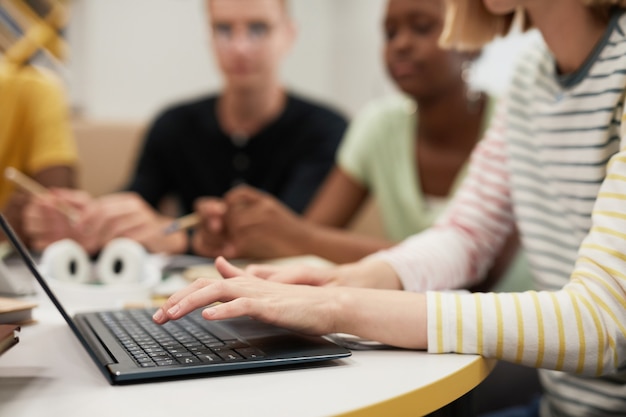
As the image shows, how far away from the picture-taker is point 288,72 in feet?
10.6

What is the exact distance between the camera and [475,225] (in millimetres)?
1033

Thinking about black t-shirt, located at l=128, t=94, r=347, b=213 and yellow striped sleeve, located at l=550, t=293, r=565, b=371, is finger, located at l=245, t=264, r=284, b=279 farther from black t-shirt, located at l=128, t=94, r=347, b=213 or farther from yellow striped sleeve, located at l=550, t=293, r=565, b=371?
black t-shirt, located at l=128, t=94, r=347, b=213

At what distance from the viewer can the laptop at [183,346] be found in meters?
0.58

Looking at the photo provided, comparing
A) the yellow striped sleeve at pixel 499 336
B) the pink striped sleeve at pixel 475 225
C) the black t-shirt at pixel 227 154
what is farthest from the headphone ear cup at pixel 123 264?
the black t-shirt at pixel 227 154

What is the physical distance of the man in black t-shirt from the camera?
6.11 ft

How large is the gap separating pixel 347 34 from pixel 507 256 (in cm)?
204

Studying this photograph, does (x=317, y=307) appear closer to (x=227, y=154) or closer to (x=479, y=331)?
(x=479, y=331)

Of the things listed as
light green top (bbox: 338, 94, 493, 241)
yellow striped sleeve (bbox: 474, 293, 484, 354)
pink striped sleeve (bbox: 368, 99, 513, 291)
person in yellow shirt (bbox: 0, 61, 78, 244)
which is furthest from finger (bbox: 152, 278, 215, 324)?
person in yellow shirt (bbox: 0, 61, 78, 244)

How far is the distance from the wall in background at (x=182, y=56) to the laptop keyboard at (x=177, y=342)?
204cm

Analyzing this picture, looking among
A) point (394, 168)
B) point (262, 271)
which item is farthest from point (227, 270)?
point (394, 168)

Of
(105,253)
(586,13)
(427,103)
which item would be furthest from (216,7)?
(586,13)

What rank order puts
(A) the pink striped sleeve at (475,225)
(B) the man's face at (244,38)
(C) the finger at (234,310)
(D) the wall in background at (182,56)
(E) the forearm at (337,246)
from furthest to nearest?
1. (D) the wall in background at (182,56)
2. (B) the man's face at (244,38)
3. (E) the forearm at (337,246)
4. (A) the pink striped sleeve at (475,225)
5. (C) the finger at (234,310)

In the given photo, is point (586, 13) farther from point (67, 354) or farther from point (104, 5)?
point (104, 5)

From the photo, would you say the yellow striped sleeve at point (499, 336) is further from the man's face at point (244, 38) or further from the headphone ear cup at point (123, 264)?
the man's face at point (244, 38)
